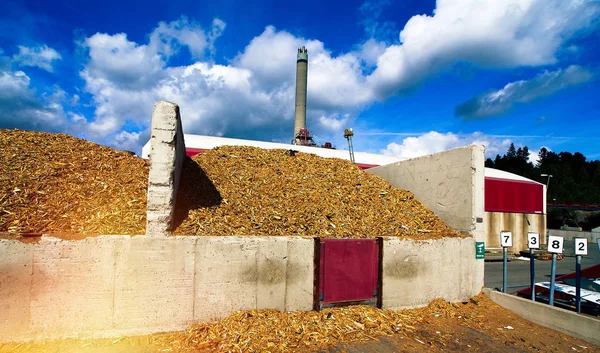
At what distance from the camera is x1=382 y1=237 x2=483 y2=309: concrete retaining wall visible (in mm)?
6586

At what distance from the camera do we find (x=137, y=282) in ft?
16.3

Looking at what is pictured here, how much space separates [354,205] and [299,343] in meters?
3.91

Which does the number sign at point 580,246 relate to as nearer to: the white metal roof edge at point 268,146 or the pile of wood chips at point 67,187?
the pile of wood chips at point 67,187

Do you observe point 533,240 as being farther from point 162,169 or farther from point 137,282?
point 137,282

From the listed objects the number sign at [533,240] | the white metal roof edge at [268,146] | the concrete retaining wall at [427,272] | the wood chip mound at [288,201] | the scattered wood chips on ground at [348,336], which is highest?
the white metal roof edge at [268,146]

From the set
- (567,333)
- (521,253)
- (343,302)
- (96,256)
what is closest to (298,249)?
(343,302)

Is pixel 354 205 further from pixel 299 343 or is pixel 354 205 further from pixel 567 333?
pixel 567 333

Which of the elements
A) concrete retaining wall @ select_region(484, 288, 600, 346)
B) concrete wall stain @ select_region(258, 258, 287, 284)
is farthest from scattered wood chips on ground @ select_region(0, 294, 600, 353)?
concrete wall stain @ select_region(258, 258, 287, 284)

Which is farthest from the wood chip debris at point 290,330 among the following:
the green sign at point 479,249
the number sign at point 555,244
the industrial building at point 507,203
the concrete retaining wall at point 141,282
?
the industrial building at point 507,203

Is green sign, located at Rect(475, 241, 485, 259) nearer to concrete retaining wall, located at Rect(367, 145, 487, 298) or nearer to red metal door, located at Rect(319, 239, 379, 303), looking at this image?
concrete retaining wall, located at Rect(367, 145, 487, 298)

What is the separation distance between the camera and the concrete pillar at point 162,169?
527 centimetres

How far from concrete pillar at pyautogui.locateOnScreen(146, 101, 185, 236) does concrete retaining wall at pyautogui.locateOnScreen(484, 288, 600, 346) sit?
285 inches

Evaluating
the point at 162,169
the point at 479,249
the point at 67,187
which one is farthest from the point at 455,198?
the point at 67,187

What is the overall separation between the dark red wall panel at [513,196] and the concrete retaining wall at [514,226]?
357 mm
